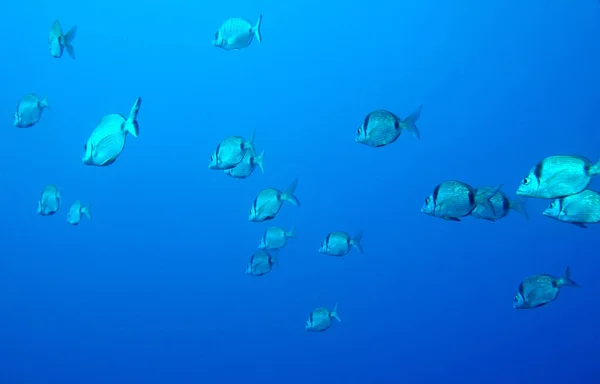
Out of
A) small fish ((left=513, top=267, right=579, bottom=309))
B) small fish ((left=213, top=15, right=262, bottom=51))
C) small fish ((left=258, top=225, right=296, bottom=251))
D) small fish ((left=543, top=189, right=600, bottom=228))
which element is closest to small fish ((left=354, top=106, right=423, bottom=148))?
small fish ((left=543, top=189, right=600, bottom=228))

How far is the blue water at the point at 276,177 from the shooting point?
39.1ft

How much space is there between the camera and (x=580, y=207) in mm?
3904

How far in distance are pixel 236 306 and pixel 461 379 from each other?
6469 mm

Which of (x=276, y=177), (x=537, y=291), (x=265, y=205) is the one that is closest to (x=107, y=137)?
(x=265, y=205)

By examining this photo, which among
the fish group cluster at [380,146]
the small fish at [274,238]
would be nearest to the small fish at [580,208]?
the fish group cluster at [380,146]

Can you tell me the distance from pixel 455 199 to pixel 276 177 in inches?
342

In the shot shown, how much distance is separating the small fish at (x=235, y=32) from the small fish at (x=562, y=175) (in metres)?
3.23

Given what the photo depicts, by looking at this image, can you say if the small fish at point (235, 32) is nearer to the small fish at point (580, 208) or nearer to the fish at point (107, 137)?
the fish at point (107, 137)

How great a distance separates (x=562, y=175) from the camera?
11.3 feet

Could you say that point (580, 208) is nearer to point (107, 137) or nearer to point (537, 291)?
point (537, 291)

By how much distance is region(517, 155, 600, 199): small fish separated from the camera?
11.3 ft

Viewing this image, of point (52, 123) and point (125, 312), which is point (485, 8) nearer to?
point (52, 123)

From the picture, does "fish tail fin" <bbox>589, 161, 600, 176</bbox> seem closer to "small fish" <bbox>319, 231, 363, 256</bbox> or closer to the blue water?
"small fish" <bbox>319, 231, 363, 256</bbox>

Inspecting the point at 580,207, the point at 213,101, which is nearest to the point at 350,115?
the point at 213,101
